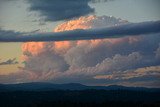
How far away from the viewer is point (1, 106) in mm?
192000

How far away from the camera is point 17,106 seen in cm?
18725

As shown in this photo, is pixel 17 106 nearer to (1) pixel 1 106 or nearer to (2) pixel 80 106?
(1) pixel 1 106

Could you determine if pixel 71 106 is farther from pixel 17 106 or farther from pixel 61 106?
pixel 17 106

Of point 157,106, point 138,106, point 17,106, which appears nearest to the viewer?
point 157,106

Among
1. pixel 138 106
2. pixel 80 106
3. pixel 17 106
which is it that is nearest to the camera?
pixel 138 106

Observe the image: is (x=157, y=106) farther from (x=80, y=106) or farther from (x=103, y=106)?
(x=80, y=106)

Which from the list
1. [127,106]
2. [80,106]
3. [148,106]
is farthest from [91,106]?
[148,106]

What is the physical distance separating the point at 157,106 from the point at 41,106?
52.2m

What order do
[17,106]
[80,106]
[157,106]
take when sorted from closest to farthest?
[157,106]
[80,106]
[17,106]

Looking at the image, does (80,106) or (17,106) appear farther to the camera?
(17,106)

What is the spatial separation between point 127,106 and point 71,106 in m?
22.9

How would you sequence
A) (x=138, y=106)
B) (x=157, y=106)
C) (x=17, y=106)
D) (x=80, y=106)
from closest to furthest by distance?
(x=157, y=106) → (x=138, y=106) → (x=80, y=106) → (x=17, y=106)

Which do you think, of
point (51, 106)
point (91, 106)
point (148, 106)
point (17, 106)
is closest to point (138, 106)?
point (148, 106)

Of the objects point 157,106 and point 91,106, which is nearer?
point 157,106
